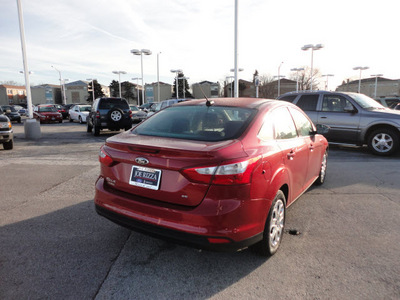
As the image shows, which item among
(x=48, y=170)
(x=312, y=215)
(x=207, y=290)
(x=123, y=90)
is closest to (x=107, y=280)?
(x=207, y=290)

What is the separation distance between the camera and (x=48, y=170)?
6875mm

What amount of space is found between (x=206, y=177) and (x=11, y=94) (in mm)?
126922

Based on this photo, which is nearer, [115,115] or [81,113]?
[115,115]

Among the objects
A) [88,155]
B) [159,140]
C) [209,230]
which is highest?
[159,140]

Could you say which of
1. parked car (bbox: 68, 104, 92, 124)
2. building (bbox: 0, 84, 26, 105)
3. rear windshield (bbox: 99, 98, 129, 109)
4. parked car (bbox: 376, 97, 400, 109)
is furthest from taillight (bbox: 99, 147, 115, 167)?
building (bbox: 0, 84, 26, 105)

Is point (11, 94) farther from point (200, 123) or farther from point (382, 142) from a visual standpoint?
point (200, 123)

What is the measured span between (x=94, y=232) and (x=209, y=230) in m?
1.82

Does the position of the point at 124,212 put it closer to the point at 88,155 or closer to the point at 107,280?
the point at 107,280

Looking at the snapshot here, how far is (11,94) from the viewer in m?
107

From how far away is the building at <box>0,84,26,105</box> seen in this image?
104m

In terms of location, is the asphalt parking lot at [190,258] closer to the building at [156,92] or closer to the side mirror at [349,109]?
the side mirror at [349,109]

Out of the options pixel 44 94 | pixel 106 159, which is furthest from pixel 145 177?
pixel 44 94

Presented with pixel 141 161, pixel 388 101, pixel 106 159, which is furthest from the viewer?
pixel 388 101

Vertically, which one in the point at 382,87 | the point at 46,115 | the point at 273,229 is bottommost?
the point at 273,229
